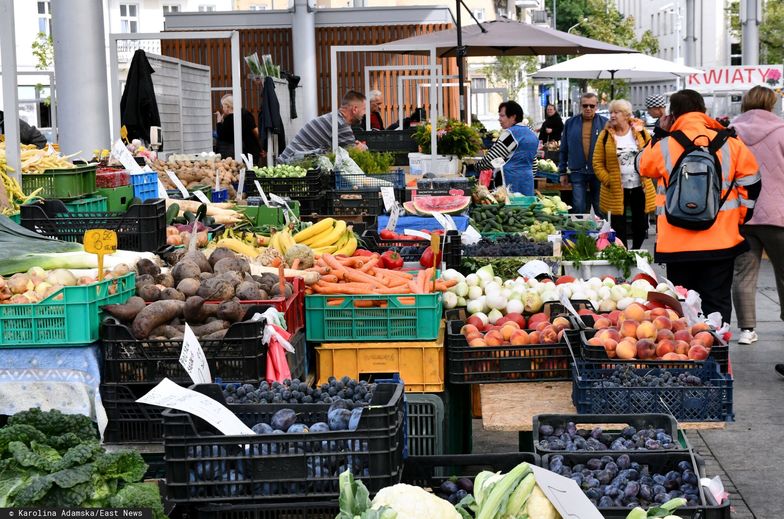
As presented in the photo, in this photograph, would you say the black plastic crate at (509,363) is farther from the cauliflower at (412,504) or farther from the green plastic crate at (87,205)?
the green plastic crate at (87,205)

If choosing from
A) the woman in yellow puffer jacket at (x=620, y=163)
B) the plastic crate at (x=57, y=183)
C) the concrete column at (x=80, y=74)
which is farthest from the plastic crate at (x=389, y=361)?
the woman in yellow puffer jacket at (x=620, y=163)

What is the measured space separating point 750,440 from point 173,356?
13.0ft

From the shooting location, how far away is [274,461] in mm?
3053

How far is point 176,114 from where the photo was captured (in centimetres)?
1284

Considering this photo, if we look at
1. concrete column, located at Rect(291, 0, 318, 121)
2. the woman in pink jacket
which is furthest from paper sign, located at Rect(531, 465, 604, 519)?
concrete column, located at Rect(291, 0, 318, 121)

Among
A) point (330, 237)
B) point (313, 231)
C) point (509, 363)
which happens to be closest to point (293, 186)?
point (313, 231)

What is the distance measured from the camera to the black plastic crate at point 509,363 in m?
4.88

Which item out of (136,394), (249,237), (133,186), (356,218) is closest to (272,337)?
(136,394)

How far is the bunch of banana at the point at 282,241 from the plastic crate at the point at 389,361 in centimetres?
150

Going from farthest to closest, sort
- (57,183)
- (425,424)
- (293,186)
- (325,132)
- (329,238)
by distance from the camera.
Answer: (325,132) < (293,186) < (329,238) < (57,183) < (425,424)

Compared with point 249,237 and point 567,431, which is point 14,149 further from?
point 567,431

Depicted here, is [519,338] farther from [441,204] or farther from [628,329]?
[441,204]

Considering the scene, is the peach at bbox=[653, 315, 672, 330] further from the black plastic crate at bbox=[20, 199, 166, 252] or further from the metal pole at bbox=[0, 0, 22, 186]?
the metal pole at bbox=[0, 0, 22, 186]

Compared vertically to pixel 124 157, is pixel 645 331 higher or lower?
lower
